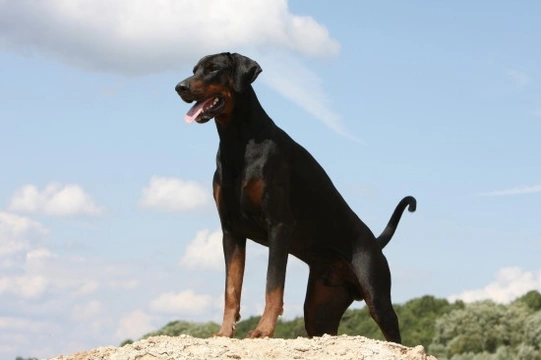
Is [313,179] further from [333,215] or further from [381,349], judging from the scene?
[381,349]

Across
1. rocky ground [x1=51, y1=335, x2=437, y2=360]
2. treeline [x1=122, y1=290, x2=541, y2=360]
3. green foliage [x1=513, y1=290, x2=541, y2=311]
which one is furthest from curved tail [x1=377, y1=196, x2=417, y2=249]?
green foliage [x1=513, y1=290, x2=541, y2=311]

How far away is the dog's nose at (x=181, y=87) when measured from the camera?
7.32 m

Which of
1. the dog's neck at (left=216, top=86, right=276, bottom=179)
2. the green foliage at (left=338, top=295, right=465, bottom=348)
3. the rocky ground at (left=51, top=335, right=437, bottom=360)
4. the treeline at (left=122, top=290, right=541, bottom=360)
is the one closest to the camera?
the rocky ground at (left=51, top=335, right=437, bottom=360)

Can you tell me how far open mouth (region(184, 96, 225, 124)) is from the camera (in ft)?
23.9

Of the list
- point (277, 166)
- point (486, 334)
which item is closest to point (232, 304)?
point (277, 166)

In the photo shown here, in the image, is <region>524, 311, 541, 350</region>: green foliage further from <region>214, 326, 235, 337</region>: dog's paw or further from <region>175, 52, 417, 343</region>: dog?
<region>214, 326, 235, 337</region>: dog's paw

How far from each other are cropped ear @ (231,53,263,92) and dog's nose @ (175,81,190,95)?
382 mm

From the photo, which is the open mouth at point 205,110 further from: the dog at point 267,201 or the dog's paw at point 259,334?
the dog's paw at point 259,334

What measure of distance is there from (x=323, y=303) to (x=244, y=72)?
2266mm

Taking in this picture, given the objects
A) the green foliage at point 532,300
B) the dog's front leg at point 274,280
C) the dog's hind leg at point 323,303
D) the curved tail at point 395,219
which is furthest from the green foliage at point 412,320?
the dog's front leg at point 274,280

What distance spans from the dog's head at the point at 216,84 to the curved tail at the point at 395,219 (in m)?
2.35

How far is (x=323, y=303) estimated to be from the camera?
8477 millimetres

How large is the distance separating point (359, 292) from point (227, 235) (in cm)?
148

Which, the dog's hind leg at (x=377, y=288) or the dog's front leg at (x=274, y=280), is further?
the dog's hind leg at (x=377, y=288)
